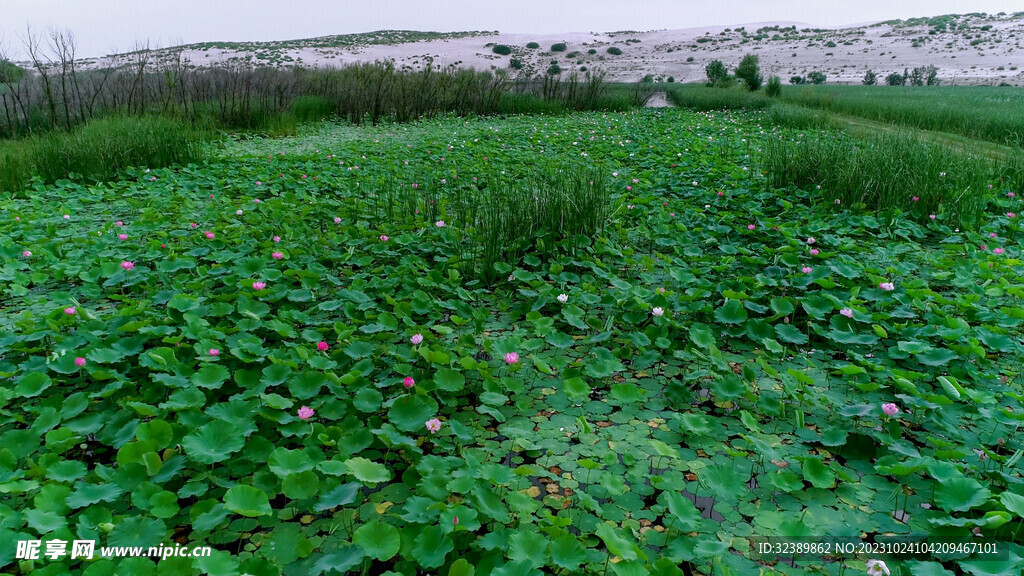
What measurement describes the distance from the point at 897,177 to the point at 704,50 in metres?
51.8

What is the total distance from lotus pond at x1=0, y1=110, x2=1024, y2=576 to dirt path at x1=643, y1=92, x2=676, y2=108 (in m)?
14.9

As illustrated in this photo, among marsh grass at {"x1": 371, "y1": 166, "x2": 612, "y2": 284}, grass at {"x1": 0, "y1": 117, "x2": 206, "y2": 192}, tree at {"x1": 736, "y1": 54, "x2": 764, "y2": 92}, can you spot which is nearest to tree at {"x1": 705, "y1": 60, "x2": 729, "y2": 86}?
tree at {"x1": 736, "y1": 54, "x2": 764, "y2": 92}

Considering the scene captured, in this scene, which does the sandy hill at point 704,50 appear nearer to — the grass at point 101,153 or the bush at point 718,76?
the bush at point 718,76

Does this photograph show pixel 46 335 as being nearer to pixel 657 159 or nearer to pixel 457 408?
pixel 457 408

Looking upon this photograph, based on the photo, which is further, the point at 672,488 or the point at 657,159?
the point at 657,159

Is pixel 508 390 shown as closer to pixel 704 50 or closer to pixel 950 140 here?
pixel 950 140

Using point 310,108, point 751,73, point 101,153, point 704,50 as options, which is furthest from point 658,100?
point 704,50

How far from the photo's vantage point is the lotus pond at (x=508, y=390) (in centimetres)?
125

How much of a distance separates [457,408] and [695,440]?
0.80 metres

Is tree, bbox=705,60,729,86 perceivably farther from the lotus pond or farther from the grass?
the grass

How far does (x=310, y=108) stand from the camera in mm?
10812

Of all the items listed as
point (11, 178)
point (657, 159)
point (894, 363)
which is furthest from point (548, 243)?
point (11, 178)

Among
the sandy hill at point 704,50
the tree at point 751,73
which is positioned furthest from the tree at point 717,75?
the sandy hill at point 704,50

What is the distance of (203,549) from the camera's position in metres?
1.13
